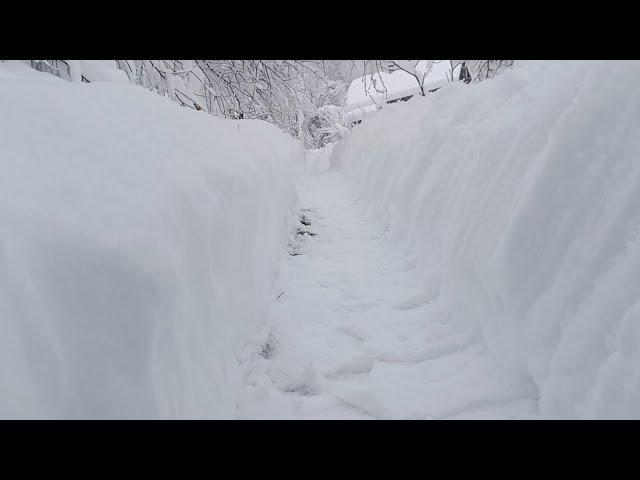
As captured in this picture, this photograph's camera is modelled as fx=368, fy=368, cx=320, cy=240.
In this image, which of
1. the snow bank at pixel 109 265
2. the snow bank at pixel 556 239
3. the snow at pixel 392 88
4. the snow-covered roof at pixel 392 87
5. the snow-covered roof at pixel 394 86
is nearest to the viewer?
the snow bank at pixel 109 265

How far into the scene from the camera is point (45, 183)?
4.09 ft

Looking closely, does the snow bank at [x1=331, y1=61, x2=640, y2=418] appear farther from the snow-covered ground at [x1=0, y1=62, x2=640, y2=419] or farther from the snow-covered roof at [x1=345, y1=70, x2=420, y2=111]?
the snow-covered roof at [x1=345, y1=70, x2=420, y2=111]

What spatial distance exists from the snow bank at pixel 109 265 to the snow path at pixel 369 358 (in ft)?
0.99

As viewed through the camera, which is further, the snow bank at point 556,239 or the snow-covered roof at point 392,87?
the snow-covered roof at point 392,87

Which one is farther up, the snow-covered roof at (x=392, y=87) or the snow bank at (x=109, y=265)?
the snow-covered roof at (x=392, y=87)

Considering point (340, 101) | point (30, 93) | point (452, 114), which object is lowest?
point (30, 93)

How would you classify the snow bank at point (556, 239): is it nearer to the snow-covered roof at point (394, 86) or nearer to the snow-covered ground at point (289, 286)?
the snow-covered ground at point (289, 286)

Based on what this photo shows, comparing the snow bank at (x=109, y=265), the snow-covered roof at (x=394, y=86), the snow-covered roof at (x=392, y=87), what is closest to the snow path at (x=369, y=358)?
the snow bank at (x=109, y=265)

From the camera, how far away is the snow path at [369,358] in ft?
6.04
